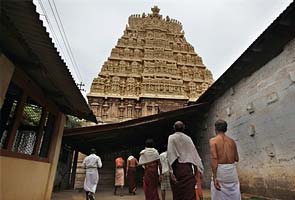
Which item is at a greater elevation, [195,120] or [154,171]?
[195,120]

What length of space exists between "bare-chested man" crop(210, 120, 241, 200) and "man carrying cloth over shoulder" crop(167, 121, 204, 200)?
31cm

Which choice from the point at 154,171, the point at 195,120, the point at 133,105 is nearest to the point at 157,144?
the point at 195,120

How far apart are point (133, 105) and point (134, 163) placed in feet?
35.3

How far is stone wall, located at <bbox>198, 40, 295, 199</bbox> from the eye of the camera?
4.56 m

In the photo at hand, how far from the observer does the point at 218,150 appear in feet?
10.4

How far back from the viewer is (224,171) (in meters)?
3.08

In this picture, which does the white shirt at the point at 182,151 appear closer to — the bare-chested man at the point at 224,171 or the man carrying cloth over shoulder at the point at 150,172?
the bare-chested man at the point at 224,171

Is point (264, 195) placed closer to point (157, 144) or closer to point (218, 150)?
point (218, 150)

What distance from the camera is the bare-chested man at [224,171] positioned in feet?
10.0

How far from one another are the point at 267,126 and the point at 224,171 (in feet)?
9.37

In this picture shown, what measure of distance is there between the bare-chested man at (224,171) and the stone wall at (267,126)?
2.10 meters

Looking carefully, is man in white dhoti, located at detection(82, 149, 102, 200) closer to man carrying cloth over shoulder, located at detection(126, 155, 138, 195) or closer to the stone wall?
man carrying cloth over shoulder, located at detection(126, 155, 138, 195)

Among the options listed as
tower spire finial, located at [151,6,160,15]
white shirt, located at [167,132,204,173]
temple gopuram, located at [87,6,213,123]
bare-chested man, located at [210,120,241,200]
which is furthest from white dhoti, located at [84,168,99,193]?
tower spire finial, located at [151,6,160,15]

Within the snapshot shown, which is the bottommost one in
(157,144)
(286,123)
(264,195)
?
(264,195)
